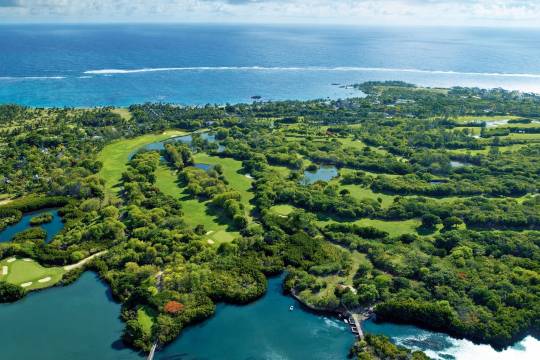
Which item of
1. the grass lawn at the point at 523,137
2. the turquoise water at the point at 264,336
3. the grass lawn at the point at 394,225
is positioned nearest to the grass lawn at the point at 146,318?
the turquoise water at the point at 264,336

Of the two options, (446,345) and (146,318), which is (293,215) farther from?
(446,345)

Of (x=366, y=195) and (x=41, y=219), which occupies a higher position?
(x=366, y=195)

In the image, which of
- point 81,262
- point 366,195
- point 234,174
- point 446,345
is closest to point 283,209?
point 366,195

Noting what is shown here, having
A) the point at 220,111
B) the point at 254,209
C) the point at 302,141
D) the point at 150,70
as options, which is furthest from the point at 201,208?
the point at 150,70

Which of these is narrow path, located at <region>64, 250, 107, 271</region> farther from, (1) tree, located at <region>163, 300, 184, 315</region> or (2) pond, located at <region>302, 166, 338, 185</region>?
(2) pond, located at <region>302, 166, 338, 185</region>

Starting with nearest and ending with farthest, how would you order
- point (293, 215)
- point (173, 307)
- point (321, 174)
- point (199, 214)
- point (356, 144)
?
point (173, 307) < point (293, 215) < point (199, 214) < point (321, 174) < point (356, 144)

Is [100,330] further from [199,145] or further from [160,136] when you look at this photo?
[160,136]

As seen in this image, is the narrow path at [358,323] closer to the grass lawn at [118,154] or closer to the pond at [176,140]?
the grass lawn at [118,154]
